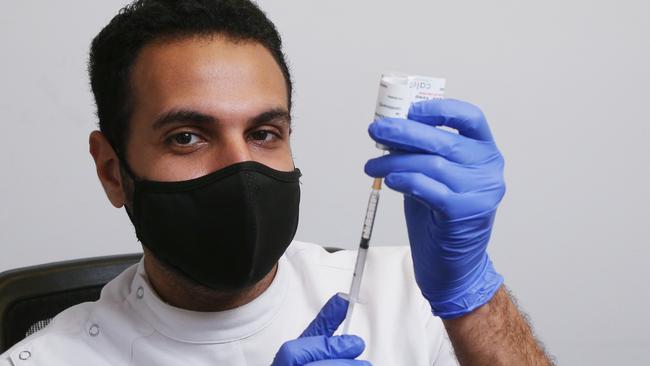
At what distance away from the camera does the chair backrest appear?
1.54m

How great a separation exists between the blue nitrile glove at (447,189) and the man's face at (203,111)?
0.93ft

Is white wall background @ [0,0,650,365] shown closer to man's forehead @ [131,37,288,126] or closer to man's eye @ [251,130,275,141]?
man's forehead @ [131,37,288,126]

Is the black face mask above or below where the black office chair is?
above

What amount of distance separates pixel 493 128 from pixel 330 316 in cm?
118

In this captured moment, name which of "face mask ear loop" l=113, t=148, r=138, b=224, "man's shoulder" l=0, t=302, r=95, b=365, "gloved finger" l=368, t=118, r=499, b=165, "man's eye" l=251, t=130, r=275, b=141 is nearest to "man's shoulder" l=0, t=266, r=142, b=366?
"man's shoulder" l=0, t=302, r=95, b=365

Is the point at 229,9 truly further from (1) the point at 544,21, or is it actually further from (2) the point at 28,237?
(1) the point at 544,21

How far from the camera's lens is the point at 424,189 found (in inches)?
46.1

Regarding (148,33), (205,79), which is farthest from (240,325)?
(148,33)

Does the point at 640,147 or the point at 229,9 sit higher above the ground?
the point at 229,9

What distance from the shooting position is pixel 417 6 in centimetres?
223

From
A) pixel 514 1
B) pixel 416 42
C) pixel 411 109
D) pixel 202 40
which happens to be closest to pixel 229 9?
pixel 202 40

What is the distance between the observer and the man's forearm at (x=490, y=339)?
1293mm

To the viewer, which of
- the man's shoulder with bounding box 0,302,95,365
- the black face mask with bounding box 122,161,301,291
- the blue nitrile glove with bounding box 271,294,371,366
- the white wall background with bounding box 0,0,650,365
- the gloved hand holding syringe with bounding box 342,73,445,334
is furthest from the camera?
the white wall background with bounding box 0,0,650,365

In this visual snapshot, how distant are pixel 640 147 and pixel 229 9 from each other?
1460 millimetres
